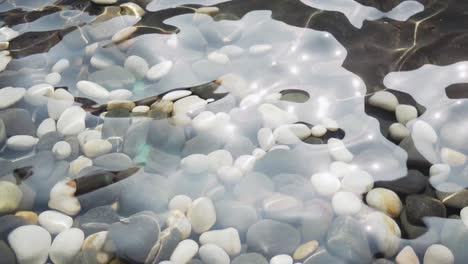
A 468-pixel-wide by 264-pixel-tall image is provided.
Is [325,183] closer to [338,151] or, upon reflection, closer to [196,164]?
[338,151]

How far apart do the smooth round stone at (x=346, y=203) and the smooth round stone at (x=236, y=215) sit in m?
0.19

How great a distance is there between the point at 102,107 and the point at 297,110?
0.56 metres

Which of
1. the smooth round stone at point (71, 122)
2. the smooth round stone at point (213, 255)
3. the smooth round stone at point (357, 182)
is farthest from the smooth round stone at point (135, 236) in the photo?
the smooth round stone at point (357, 182)

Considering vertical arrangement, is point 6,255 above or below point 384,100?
below

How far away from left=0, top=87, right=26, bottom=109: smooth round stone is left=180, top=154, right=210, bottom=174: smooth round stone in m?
0.56

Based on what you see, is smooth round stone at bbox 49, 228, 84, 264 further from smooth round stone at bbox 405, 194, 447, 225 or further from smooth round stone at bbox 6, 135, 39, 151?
smooth round stone at bbox 405, 194, 447, 225

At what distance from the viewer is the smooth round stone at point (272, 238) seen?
1.12m

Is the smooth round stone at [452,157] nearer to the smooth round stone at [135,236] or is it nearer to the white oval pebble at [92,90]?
the smooth round stone at [135,236]

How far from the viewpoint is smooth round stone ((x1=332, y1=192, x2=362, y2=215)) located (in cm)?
119

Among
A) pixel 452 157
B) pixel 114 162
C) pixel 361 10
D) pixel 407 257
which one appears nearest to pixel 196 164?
pixel 114 162

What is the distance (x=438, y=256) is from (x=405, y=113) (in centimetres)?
45

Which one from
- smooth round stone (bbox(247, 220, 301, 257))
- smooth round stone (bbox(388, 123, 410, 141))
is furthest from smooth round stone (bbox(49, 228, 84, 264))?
smooth round stone (bbox(388, 123, 410, 141))

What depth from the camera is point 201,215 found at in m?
1.18

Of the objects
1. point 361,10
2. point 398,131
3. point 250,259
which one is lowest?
point 250,259
